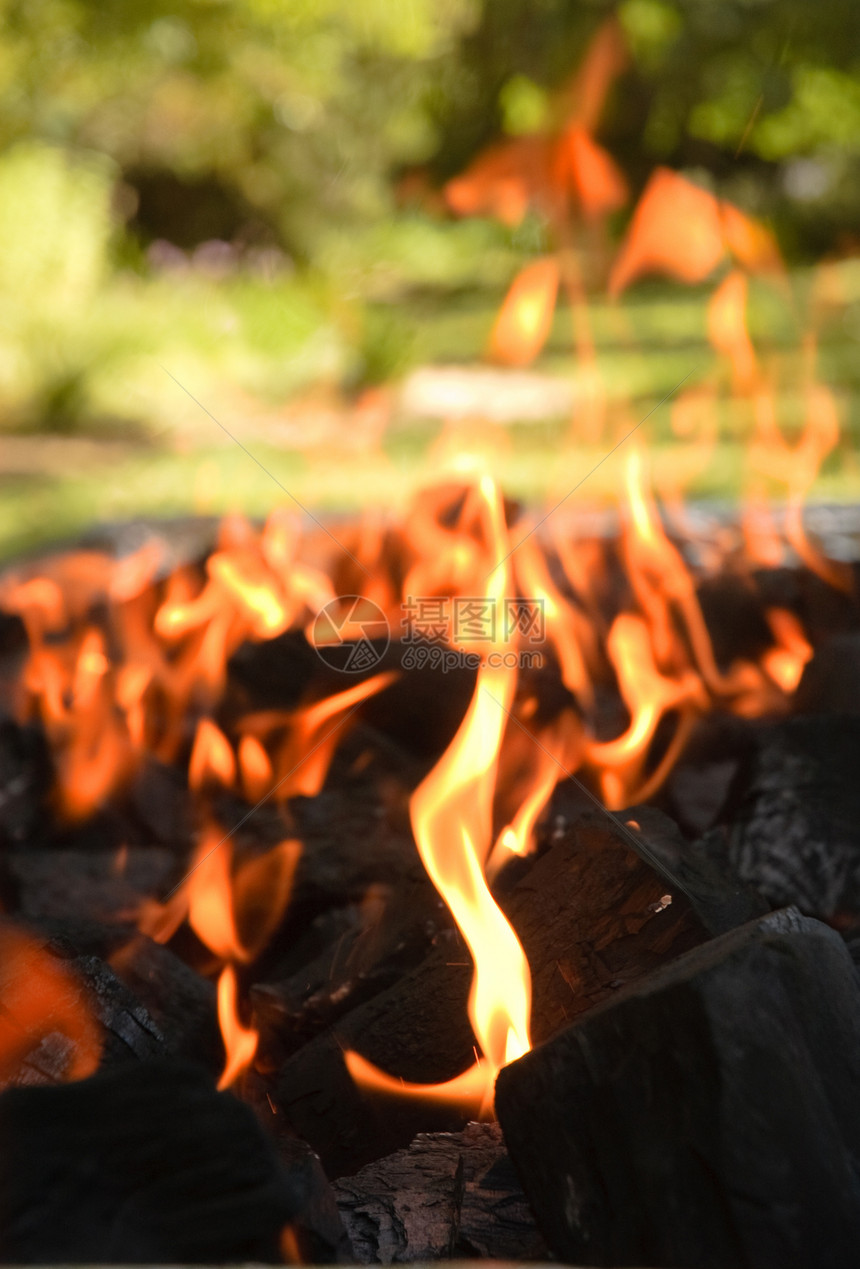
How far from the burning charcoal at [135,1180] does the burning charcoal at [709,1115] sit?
0.32 meters

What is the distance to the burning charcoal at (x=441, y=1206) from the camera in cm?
136

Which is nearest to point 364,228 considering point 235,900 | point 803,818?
point 235,900

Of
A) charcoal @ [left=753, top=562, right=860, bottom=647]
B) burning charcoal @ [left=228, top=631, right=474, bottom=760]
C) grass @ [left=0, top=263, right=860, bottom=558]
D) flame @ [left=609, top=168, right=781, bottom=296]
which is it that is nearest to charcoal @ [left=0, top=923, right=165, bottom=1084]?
burning charcoal @ [left=228, top=631, right=474, bottom=760]

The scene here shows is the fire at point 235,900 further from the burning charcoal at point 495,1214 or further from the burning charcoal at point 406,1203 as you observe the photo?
the burning charcoal at point 495,1214

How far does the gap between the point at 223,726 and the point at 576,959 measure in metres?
1.19

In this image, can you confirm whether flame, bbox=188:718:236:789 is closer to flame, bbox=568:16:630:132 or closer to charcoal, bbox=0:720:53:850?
charcoal, bbox=0:720:53:850

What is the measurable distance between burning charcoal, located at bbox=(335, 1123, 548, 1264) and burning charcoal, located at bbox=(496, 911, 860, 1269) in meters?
0.10

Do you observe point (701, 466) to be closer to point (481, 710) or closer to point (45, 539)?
point (45, 539)

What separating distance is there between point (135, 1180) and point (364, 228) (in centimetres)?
1430

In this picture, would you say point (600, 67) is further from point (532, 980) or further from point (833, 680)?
point (532, 980)

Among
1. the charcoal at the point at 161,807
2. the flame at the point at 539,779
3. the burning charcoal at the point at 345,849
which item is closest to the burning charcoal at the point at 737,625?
the flame at the point at 539,779

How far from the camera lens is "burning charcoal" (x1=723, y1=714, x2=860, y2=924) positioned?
196 centimetres

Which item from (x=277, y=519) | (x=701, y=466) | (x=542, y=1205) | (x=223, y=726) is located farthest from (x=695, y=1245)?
(x=701, y=466)

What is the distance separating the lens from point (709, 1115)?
1.18 metres
